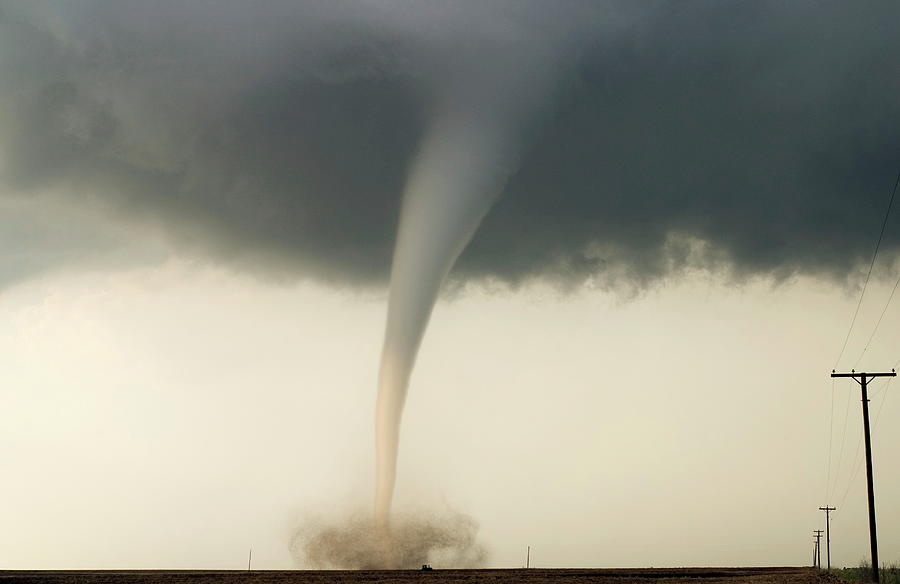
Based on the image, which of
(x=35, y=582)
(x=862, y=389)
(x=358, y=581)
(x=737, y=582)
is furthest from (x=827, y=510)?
(x=35, y=582)

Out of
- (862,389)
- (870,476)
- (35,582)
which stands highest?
(862,389)

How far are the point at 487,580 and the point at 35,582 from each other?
86.6 feet

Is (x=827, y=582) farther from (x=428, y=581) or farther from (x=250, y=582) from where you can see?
(x=250, y=582)

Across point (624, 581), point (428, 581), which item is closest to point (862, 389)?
point (624, 581)

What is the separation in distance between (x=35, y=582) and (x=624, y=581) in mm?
33975

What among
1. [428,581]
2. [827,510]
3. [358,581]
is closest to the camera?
[428,581]

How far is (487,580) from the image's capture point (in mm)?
55781

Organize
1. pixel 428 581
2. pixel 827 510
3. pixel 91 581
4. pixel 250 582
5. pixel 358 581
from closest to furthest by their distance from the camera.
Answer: pixel 428 581 → pixel 358 581 → pixel 250 582 → pixel 91 581 → pixel 827 510

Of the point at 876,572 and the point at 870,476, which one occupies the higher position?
the point at 870,476

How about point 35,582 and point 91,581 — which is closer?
point 35,582

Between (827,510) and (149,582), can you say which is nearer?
(149,582)

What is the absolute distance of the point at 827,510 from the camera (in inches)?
4619

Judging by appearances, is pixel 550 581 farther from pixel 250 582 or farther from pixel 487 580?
pixel 250 582

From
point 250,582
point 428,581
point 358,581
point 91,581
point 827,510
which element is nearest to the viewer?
point 428,581
